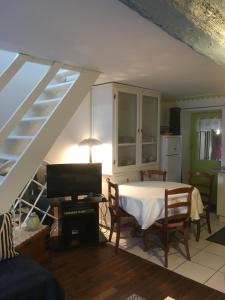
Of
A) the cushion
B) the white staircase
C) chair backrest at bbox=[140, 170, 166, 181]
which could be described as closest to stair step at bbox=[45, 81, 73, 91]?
the white staircase

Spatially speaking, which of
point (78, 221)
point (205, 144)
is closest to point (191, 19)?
point (78, 221)

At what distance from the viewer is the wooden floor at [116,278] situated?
93.6 inches

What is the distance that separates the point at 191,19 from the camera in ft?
4.74

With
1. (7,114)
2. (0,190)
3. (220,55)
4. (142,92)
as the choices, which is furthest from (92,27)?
(142,92)

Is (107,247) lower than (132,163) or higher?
lower

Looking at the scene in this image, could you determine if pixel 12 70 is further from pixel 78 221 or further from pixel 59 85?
pixel 78 221

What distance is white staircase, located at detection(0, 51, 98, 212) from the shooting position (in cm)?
237

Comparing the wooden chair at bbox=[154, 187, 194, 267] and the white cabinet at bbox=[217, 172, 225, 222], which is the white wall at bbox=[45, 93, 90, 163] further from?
the white cabinet at bbox=[217, 172, 225, 222]

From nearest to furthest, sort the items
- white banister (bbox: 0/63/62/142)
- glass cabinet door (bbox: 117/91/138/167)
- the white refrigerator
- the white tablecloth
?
white banister (bbox: 0/63/62/142), the white tablecloth, glass cabinet door (bbox: 117/91/138/167), the white refrigerator

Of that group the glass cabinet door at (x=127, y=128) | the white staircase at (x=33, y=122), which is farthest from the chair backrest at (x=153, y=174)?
the white staircase at (x=33, y=122)

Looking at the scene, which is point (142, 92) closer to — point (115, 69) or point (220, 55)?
point (115, 69)

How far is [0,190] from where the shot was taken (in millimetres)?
2336

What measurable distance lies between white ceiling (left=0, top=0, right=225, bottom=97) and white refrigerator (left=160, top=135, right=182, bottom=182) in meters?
1.47

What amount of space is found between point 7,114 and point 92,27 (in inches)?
70.2
